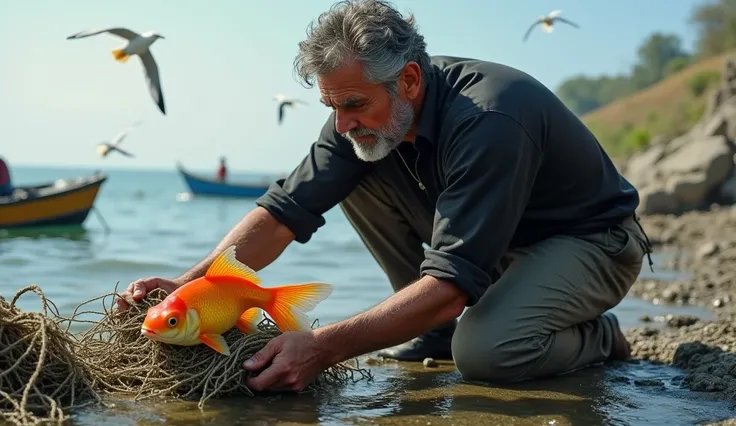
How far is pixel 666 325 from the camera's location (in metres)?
5.82

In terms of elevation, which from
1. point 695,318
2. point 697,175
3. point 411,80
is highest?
point 411,80

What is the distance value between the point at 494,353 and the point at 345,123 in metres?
1.21

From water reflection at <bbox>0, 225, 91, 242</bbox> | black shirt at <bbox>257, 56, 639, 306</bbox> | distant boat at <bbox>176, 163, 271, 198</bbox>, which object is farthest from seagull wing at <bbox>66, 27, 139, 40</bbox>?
distant boat at <bbox>176, 163, 271, 198</bbox>

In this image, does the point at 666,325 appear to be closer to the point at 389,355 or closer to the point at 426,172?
the point at 389,355

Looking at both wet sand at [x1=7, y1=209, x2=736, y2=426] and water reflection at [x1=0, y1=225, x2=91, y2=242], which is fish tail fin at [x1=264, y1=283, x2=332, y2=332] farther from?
water reflection at [x1=0, y1=225, x2=91, y2=242]

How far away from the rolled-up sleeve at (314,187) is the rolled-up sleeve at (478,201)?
836 mm

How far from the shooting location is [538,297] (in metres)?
4.09

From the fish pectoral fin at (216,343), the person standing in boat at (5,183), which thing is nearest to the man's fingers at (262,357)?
the fish pectoral fin at (216,343)

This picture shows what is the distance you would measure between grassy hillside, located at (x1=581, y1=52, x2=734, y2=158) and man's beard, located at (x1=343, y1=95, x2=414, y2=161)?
1498 inches

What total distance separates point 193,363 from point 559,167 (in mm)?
1813

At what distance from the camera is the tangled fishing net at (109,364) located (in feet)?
11.0

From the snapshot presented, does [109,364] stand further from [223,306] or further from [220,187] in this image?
[220,187]

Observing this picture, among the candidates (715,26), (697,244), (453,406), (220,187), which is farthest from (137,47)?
(715,26)

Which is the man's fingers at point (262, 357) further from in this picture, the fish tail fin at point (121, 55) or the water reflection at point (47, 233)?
the water reflection at point (47, 233)
